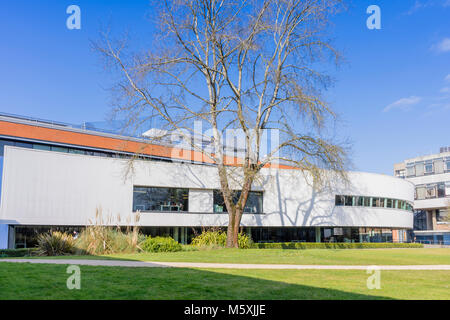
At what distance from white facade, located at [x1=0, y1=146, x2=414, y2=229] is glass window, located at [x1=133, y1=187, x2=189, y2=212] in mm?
417

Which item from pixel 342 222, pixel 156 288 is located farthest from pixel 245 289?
pixel 342 222

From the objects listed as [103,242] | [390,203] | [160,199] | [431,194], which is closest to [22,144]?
[160,199]

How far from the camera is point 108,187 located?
88.5 feet

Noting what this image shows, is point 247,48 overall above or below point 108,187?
above

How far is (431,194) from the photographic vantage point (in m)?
63.2

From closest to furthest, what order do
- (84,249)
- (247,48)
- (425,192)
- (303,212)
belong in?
(84,249) < (247,48) < (303,212) < (425,192)

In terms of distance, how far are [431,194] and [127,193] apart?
169 feet

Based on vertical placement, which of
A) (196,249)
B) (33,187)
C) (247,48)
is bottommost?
(196,249)

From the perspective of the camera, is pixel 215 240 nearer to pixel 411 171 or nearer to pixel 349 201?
pixel 349 201

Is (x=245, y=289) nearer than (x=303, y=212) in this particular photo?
Yes

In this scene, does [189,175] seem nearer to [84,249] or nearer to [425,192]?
[84,249]

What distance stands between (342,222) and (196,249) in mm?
18553

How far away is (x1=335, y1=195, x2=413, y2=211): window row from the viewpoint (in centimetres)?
3662
